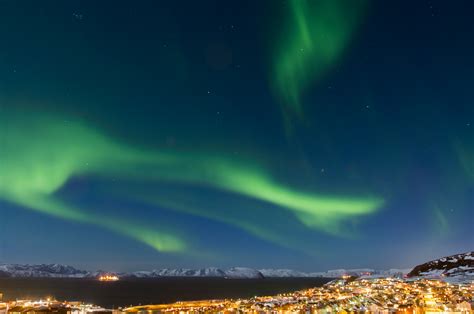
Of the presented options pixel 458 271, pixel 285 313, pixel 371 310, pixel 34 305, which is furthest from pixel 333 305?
pixel 458 271

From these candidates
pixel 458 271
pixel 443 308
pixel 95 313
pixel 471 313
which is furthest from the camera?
pixel 458 271

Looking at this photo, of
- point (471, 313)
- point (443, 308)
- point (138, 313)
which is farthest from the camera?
point (138, 313)

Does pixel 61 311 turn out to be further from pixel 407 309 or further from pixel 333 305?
pixel 407 309

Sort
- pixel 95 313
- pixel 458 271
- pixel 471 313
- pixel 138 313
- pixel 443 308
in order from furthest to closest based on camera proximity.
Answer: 1. pixel 458 271
2. pixel 138 313
3. pixel 95 313
4. pixel 443 308
5. pixel 471 313

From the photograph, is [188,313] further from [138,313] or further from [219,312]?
[138,313]

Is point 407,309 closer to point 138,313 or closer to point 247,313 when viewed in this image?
point 247,313

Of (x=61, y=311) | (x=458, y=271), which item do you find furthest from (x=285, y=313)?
(x=458, y=271)

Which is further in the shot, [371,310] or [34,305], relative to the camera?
[34,305]

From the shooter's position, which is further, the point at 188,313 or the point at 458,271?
the point at 458,271

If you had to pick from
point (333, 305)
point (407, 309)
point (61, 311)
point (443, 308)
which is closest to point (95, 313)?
point (61, 311)
